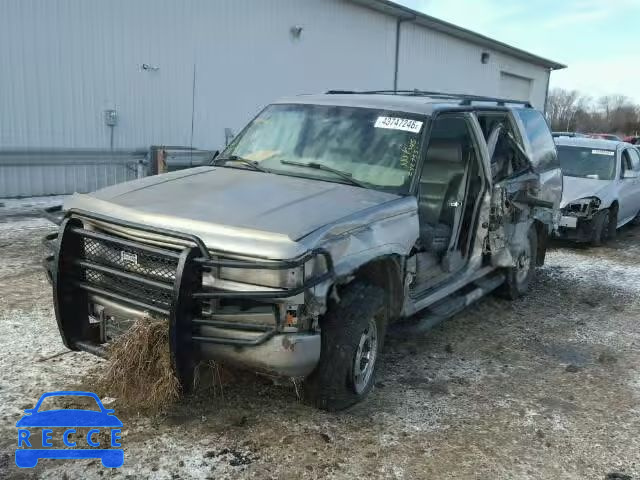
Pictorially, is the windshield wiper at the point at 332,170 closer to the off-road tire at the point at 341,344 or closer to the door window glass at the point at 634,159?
the off-road tire at the point at 341,344

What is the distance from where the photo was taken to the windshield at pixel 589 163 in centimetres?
1012

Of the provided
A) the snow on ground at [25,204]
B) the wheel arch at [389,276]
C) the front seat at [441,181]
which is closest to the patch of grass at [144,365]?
the wheel arch at [389,276]

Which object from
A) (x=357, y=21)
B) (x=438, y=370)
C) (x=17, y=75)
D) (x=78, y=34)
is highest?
(x=357, y=21)

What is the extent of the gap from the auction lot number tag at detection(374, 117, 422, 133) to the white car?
5618mm

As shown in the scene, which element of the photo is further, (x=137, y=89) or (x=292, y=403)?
(x=137, y=89)

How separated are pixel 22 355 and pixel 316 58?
46.8ft

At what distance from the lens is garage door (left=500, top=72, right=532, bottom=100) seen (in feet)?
90.3

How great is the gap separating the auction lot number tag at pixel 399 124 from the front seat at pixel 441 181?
Result: 67 centimetres

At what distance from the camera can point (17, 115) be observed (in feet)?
36.1

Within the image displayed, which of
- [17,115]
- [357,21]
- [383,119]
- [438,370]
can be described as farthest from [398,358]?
[357,21]

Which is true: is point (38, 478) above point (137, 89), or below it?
below

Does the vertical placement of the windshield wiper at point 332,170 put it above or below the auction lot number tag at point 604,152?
below

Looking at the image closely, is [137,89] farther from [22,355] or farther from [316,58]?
[22,355]

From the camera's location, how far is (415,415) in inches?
148
